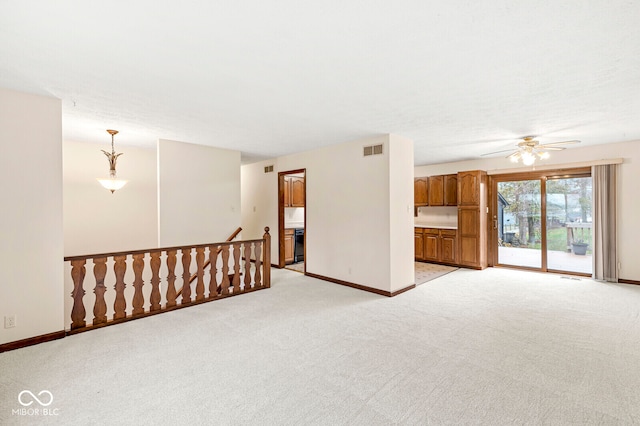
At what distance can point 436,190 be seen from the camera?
751cm

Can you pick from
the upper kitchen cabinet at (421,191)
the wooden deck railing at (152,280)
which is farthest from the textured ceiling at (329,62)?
the upper kitchen cabinet at (421,191)

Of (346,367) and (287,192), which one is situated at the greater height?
(287,192)

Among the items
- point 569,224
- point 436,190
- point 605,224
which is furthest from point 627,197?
point 436,190

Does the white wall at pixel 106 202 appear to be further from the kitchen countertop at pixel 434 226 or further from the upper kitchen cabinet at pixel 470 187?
the upper kitchen cabinet at pixel 470 187

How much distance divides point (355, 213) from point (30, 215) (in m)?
4.19

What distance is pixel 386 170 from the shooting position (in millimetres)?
4605

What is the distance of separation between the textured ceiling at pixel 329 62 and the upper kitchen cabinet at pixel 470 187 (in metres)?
2.55

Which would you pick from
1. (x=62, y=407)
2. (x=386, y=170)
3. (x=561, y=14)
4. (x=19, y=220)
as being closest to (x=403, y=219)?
(x=386, y=170)

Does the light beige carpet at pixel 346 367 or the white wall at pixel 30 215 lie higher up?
the white wall at pixel 30 215

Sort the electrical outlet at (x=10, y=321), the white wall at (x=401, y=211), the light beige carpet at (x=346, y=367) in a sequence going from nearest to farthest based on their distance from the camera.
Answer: the light beige carpet at (x=346, y=367), the electrical outlet at (x=10, y=321), the white wall at (x=401, y=211)

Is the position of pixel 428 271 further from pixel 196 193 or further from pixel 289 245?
pixel 196 193

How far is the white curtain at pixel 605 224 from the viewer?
527 cm

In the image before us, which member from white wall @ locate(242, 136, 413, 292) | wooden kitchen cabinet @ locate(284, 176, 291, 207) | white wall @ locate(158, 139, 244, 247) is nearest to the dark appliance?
wooden kitchen cabinet @ locate(284, 176, 291, 207)

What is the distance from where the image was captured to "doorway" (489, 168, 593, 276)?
230 inches
